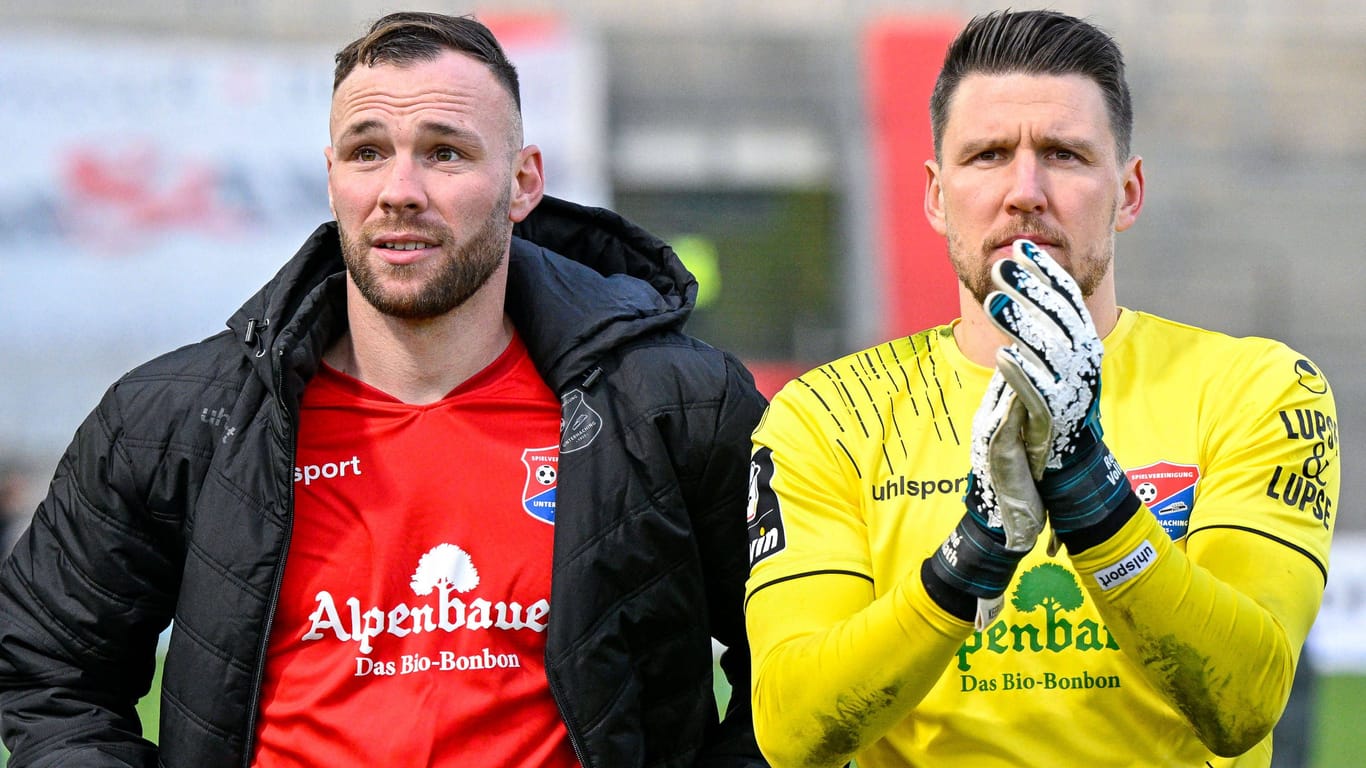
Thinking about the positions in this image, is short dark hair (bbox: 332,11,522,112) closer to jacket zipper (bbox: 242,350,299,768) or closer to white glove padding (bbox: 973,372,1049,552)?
jacket zipper (bbox: 242,350,299,768)

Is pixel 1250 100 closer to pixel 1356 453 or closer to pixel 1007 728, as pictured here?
pixel 1356 453

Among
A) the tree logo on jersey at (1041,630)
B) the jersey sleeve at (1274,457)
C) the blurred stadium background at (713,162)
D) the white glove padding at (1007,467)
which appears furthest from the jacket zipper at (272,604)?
the blurred stadium background at (713,162)

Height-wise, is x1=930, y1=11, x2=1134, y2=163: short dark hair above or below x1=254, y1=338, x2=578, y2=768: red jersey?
above

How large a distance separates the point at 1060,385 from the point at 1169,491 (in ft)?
1.73

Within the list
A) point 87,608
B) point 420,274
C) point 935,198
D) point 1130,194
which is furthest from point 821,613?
point 87,608

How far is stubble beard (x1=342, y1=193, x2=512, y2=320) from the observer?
324cm

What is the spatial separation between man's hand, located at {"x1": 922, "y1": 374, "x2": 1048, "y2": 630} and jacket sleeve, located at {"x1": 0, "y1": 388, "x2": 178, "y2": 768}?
1.48 m

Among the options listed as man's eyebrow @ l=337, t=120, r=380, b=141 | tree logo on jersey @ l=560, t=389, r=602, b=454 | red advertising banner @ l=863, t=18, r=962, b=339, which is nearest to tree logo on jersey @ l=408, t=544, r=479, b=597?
tree logo on jersey @ l=560, t=389, r=602, b=454

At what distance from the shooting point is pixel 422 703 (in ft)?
10.1

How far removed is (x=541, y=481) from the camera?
10.8 ft

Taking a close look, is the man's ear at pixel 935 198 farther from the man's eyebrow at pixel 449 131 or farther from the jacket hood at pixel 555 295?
the man's eyebrow at pixel 449 131

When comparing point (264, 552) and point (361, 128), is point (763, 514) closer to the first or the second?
point (264, 552)

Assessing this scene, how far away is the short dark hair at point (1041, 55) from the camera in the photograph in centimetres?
295

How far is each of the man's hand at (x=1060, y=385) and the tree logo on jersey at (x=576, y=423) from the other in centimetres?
101
